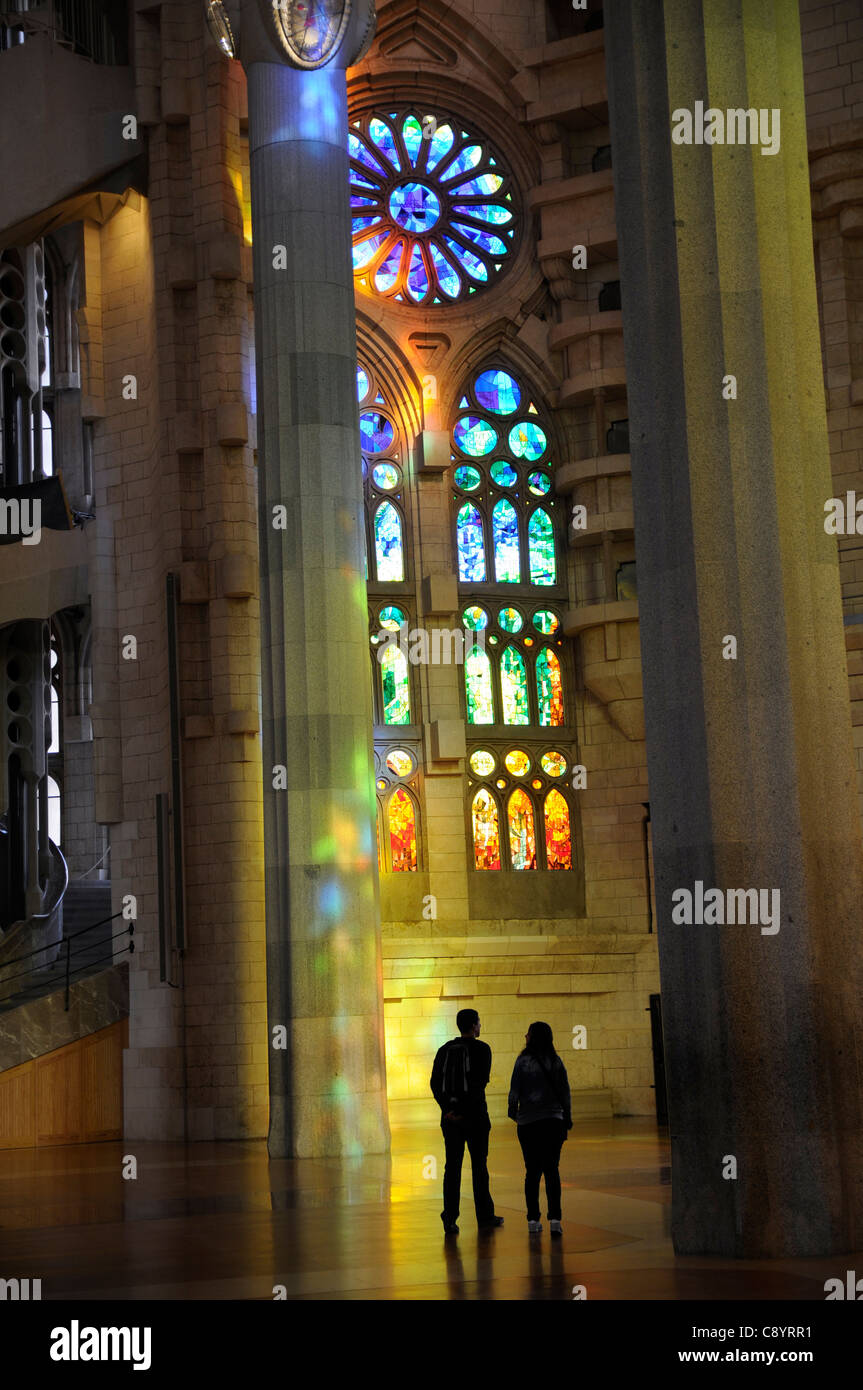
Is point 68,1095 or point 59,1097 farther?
point 68,1095

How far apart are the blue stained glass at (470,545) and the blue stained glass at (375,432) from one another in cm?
159

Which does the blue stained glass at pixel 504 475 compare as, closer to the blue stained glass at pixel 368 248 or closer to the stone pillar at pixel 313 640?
the blue stained glass at pixel 368 248

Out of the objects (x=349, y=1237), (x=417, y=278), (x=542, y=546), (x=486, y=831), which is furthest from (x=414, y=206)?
(x=349, y=1237)

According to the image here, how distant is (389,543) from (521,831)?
4889 mm

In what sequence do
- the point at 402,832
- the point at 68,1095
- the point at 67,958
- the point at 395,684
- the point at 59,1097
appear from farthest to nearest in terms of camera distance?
the point at 395,684, the point at 402,832, the point at 67,958, the point at 68,1095, the point at 59,1097

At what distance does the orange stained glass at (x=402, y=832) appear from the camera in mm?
25812

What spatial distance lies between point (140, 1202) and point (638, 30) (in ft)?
31.1

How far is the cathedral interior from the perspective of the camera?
9.58 metres

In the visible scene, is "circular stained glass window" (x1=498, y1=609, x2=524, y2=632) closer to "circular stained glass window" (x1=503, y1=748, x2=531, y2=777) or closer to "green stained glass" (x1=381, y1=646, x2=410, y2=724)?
"green stained glass" (x1=381, y1=646, x2=410, y2=724)

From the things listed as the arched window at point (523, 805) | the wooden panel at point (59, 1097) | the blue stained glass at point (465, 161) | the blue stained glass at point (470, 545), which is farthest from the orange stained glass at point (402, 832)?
the blue stained glass at point (465, 161)

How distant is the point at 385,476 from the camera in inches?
1065

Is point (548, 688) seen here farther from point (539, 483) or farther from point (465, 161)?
point (465, 161)

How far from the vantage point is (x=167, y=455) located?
23.9m
